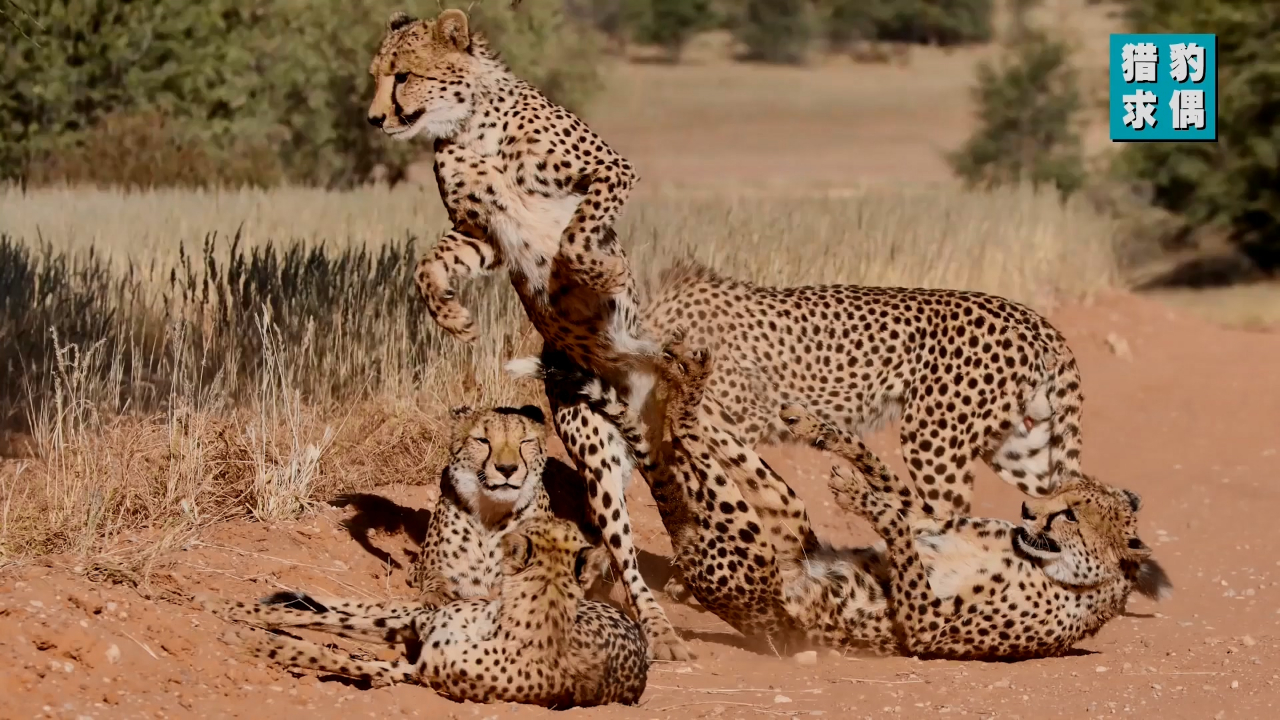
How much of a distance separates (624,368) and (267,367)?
1797mm

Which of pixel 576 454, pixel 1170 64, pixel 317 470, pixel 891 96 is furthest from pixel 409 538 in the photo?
pixel 891 96

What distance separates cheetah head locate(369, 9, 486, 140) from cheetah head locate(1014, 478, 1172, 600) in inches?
87.7

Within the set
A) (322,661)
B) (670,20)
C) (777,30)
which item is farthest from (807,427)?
(670,20)

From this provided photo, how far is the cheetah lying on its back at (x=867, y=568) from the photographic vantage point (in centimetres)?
536

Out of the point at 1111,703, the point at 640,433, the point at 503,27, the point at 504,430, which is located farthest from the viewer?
the point at 503,27

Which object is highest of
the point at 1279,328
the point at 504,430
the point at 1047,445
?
the point at 504,430

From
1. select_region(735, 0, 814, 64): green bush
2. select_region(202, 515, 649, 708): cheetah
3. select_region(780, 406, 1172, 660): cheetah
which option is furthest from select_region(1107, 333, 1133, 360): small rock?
select_region(735, 0, 814, 64): green bush

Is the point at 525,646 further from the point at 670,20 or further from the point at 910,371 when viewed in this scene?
the point at 670,20

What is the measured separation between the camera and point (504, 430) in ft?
16.7

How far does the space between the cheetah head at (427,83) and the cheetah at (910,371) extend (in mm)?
1028

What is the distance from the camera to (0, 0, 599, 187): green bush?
1880 centimetres

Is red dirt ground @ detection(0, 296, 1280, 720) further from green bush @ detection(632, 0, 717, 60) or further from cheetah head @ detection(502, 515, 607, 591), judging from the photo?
green bush @ detection(632, 0, 717, 60)

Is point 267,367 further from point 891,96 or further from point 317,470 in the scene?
point 891,96

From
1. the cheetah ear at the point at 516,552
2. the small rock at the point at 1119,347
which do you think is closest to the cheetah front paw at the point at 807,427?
the cheetah ear at the point at 516,552
